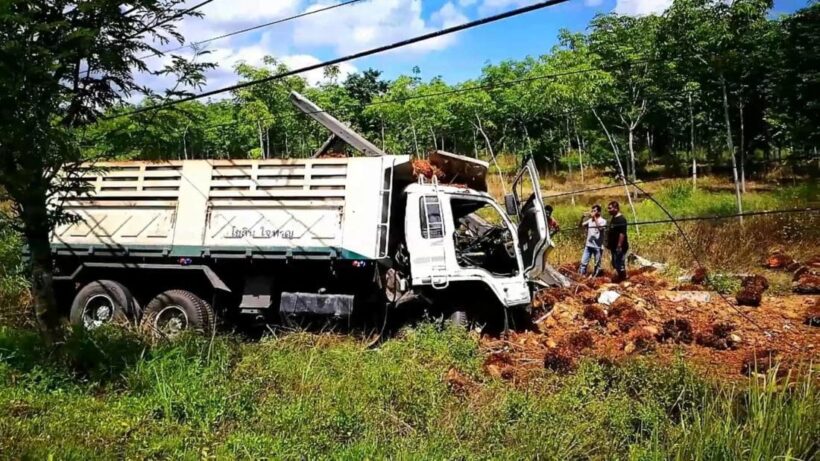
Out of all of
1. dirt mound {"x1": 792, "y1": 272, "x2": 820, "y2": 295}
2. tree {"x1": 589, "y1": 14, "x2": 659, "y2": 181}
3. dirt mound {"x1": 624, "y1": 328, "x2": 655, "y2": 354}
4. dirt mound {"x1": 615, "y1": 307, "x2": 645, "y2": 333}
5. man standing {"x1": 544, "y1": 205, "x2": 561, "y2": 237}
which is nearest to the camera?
dirt mound {"x1": 624, "y1": 328, "x2": 655, "y2": 354}

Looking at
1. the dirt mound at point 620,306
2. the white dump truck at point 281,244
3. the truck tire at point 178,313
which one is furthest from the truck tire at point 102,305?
the dirt mound at point 620,306

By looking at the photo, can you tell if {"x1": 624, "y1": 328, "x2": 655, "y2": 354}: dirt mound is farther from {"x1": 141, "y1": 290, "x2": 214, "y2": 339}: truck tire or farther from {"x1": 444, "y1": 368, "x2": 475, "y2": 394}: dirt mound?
{"x1": 141, "y1": 290, "x2": 214, "y2": 339}: truck tire

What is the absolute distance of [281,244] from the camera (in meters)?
7.76

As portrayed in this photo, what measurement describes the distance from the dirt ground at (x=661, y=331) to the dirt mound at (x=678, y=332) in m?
0.01

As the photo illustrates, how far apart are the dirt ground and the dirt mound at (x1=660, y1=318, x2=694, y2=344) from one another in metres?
0.01

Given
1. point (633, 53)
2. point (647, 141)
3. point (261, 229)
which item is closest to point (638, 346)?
point (261, 229)

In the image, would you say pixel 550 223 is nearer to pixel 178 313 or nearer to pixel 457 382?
pixel 457 382

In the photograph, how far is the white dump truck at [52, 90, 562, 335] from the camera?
7.74 metres

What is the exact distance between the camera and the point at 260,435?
4785 mm

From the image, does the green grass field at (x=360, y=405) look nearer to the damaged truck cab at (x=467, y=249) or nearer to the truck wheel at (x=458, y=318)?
the truck wheel at (x=458, y=318)

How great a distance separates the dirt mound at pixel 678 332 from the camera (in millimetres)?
8117

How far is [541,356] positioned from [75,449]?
5.05 meters

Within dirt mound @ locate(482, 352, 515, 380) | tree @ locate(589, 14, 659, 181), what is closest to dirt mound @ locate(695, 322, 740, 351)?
dirt mound @ locate(482, 352, 515, 380)

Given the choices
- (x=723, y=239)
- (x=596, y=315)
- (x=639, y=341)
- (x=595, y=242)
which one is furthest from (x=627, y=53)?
(x=639, y=341)
